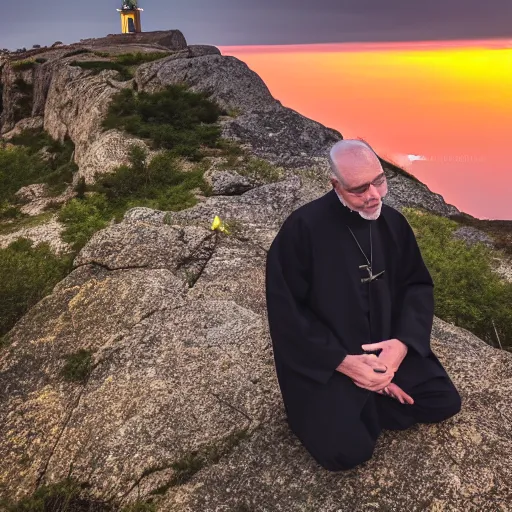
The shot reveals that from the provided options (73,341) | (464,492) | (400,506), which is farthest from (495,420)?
(73,341)

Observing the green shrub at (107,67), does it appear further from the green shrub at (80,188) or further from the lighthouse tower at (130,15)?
the lighthouse tower at (130,15)

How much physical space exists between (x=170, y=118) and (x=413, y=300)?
42.1 feet

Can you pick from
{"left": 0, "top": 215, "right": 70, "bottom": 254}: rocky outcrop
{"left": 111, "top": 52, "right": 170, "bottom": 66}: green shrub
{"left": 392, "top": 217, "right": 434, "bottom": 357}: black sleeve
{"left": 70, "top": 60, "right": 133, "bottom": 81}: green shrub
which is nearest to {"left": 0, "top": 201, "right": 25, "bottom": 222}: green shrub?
{"left": 0, "top": 215, "right": 70, "bottom": 254}: rocky outcrop

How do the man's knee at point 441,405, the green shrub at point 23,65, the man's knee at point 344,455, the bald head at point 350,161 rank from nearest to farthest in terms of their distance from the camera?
the bald head at point 350,161 < the man's knee at point 344,455 < the man's knee at point 441,405 < the green shrub at point 23,65

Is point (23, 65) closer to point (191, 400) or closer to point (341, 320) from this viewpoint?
point (191, 400)

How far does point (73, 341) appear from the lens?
6.57 meters

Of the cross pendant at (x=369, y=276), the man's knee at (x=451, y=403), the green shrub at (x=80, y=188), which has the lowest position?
the green shrub at (x=80, y=188)

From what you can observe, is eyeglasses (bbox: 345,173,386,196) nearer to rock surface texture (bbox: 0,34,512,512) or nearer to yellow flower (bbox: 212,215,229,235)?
rock surface texture (bbox: 0,34,512,512)

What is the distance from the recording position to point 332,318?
4.04 m

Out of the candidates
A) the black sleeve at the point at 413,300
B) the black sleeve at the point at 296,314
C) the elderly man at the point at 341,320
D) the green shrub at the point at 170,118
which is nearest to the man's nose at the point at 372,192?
the elderly man at the point at 341,320

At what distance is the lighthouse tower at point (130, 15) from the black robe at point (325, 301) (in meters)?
79.5

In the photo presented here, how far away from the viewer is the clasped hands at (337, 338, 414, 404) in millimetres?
3936

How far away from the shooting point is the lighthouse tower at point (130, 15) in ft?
243

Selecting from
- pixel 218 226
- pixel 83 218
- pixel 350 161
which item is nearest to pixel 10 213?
pixel 83 218
